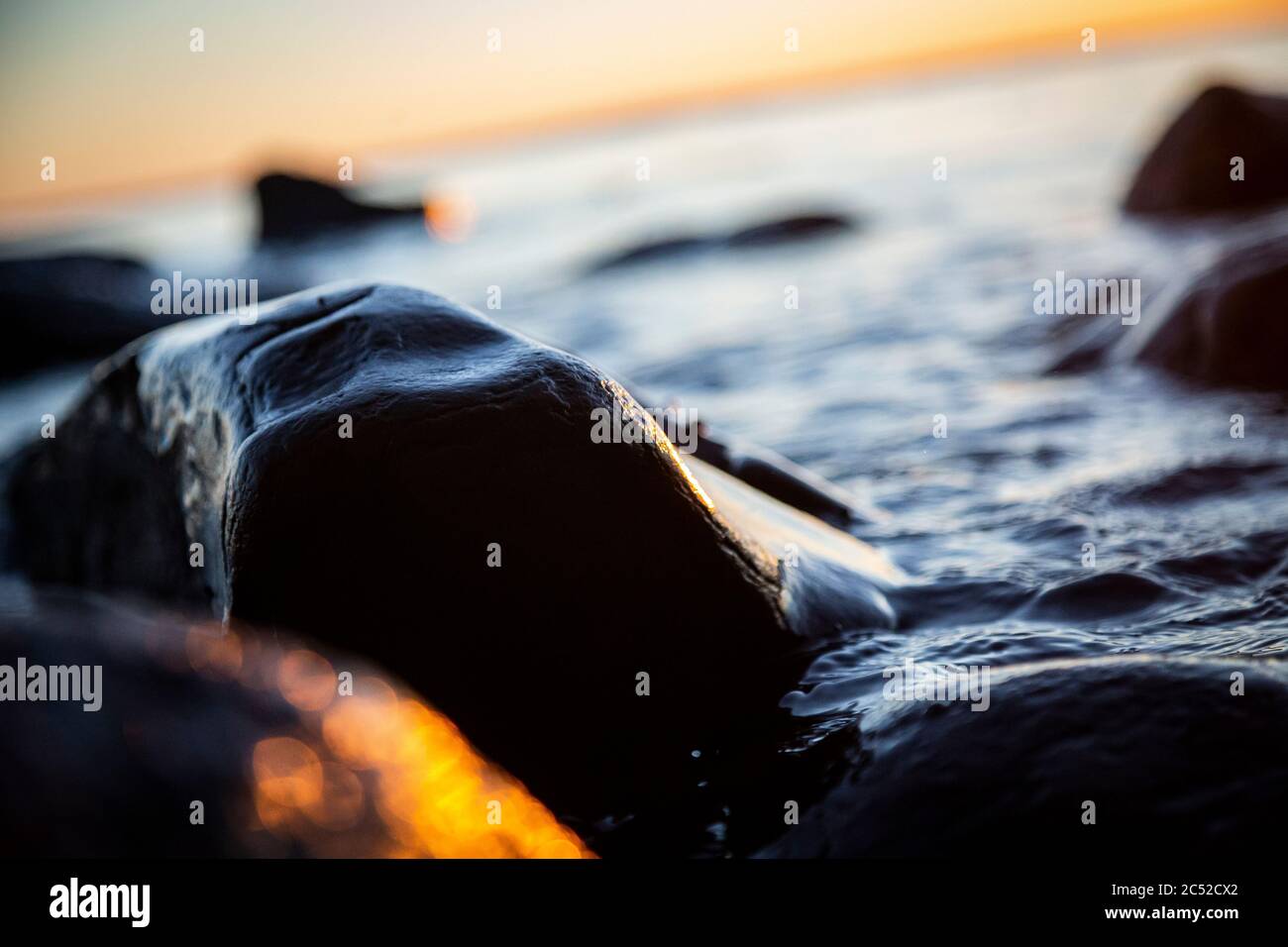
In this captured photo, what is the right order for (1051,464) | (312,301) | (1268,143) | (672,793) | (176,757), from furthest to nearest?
(1268,143) < (1051,464) < (312,301) < (672,793) < (176,757)

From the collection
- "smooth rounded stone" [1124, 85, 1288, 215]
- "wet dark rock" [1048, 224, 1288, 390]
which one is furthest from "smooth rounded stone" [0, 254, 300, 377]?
"smooth rounded stone" [1124, 85, 1288, 215]

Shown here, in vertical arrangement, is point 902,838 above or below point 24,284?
Result: below

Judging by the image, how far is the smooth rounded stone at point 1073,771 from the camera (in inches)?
81.7

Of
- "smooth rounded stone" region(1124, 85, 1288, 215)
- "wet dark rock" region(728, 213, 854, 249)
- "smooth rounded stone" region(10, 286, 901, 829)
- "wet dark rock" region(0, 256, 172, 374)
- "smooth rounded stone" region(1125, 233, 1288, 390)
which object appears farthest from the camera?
"wet dark rock" region(728, 213, 854, 249)

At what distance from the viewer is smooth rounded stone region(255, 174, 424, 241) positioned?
3070cm

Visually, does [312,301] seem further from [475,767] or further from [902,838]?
[902,838]

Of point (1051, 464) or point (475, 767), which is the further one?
point (1051, 464)

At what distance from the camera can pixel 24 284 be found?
15.8 m

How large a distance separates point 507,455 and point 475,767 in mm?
1025

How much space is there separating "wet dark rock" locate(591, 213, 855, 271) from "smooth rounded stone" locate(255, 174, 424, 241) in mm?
17387

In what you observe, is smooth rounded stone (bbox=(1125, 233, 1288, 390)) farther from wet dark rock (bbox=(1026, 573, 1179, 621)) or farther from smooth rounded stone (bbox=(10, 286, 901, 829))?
smooth rounded stone (bbox=(10, 286, 901, 829))

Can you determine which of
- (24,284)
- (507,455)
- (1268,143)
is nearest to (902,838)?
(507,455)

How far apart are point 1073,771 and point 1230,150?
1094 cm

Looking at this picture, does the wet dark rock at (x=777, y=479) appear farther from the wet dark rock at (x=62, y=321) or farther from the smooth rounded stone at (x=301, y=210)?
the smooth rounded stone at (x=301, y=210)
